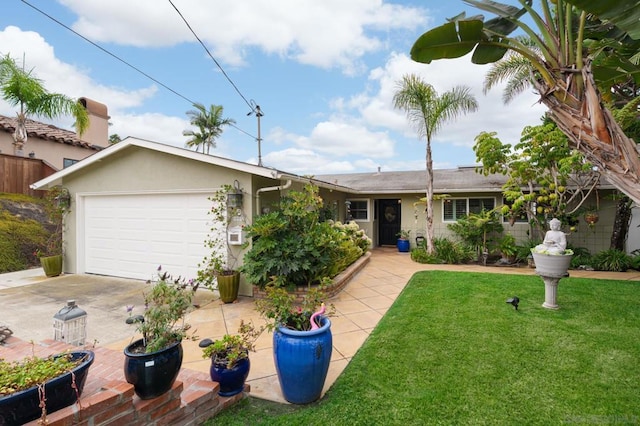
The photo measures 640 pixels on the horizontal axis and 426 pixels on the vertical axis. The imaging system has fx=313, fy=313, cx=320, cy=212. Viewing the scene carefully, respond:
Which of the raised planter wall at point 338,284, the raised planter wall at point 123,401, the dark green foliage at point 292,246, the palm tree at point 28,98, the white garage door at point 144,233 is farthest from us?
the palm tree at point 28,98

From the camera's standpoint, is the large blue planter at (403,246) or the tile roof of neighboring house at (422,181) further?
the large blue planter at (403,246)

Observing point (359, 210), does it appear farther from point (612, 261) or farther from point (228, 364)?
point (228, 364)

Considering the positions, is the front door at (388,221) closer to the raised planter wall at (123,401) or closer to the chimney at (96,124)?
the raised planter wall at (123,401)

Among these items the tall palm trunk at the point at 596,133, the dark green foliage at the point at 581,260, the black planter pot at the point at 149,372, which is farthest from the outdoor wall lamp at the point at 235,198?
the dark green foliage at the point at 581,260

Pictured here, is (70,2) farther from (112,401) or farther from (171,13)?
(112,401)

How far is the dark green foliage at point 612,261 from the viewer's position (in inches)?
362

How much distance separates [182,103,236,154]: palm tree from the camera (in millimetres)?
25359

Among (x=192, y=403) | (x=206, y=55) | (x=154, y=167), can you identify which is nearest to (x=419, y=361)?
(x=192, y=403)

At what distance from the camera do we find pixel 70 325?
362cm

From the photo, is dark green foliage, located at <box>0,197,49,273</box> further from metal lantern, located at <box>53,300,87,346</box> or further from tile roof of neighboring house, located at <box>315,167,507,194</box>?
tile roof of neighboring house, located at <box>315,167,507,194</box>

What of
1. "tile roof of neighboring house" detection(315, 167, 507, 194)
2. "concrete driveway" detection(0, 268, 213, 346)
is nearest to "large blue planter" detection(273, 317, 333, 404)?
"concrete driveway" detection(0, 268, 213, 346)

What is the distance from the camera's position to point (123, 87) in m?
10.3

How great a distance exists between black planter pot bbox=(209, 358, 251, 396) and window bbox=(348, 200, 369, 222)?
11816 mm

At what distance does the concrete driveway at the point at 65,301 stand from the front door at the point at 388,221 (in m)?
9.90
